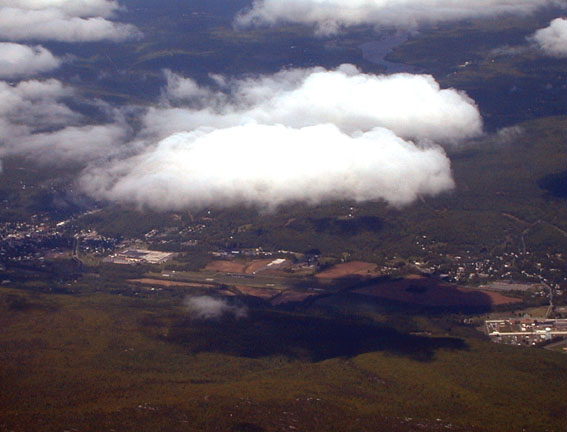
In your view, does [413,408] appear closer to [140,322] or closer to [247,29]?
[140,322]

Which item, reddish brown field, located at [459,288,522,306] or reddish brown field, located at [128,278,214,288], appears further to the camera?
reddish brown field, located at [128,278,214,288]

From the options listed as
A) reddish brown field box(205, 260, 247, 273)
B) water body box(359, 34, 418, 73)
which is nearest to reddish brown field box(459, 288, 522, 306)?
reddish brown field box(205, 260, 247, 273)

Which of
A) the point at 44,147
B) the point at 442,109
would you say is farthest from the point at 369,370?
the point at 44,147

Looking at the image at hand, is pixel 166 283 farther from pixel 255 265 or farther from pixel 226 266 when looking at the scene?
pixel 255 265

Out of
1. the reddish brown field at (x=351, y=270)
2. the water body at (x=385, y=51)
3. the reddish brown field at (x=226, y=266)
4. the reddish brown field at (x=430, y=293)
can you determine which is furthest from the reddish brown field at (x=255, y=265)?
the water body at (x=385, y=51)

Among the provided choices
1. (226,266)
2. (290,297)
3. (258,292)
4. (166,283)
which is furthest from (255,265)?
(290,297)

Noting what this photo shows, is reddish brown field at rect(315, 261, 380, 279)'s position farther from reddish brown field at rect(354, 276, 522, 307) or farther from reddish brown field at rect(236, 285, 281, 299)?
reddish brown field at rect(236, 285, 281, 299)
